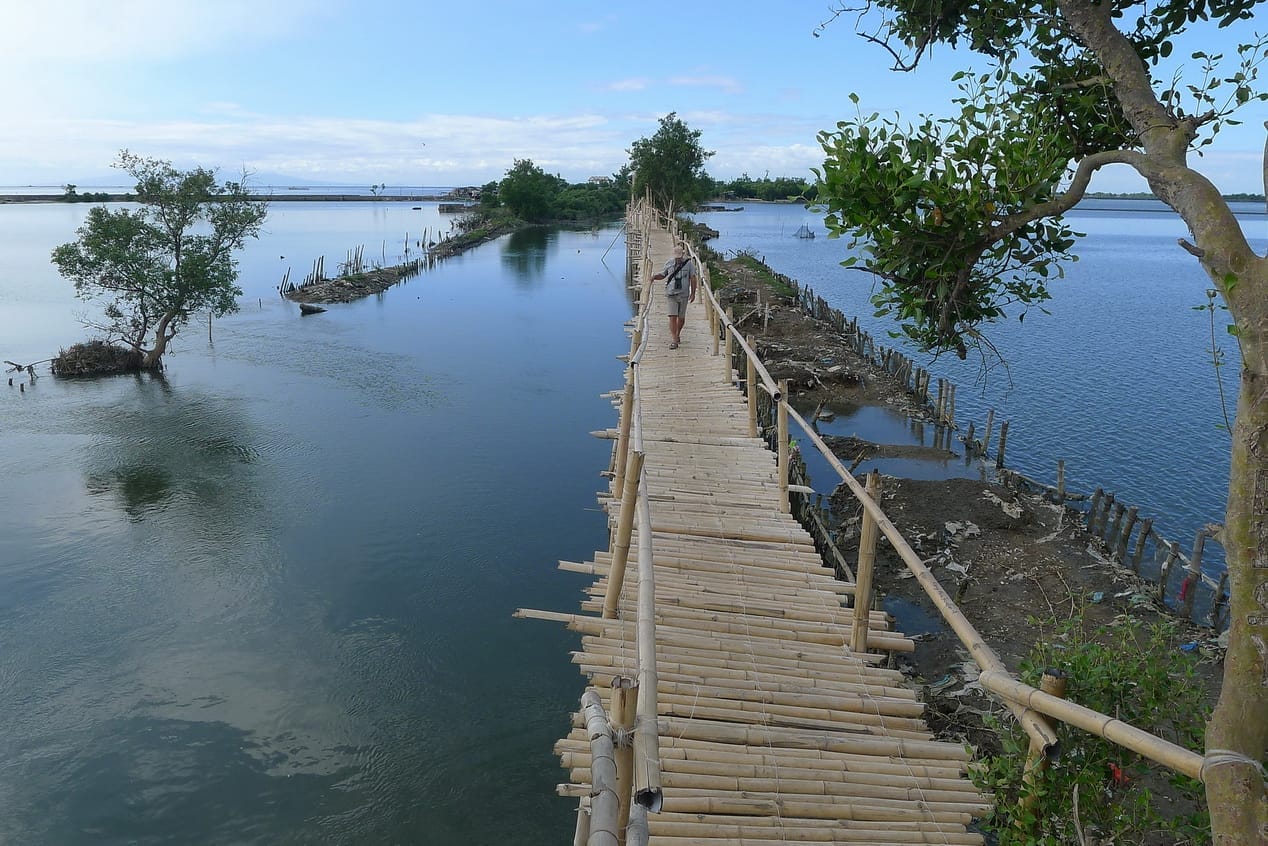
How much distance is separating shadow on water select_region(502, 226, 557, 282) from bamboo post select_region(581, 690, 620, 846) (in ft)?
111

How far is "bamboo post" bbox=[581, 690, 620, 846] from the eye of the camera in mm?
1941

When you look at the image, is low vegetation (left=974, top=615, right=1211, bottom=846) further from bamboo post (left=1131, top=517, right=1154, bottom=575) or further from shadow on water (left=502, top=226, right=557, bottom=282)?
shadow on water (left=502, top=226, right=557, bottom=282)

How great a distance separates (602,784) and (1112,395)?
62.0 feet

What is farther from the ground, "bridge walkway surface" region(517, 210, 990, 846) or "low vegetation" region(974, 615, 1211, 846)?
"low vegetation" region(974, 615, 1211, 846)

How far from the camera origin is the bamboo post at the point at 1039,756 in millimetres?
2410

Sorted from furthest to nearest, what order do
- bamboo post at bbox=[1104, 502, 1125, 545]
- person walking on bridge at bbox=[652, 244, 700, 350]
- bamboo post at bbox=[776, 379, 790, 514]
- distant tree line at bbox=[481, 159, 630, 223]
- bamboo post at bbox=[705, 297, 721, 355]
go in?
1. distant tree line at bbox=[481, 159, 630, 223]
2. bamboo post at bbox=[705, 297, 721, 355]
3. person walking on bridge at bbox=[652, 244, 700, 350]
4. bamboo post at bbox=[1104, 502, 1125, 545]
5. bamboo post at bbox=[776, 379, 790, 514]

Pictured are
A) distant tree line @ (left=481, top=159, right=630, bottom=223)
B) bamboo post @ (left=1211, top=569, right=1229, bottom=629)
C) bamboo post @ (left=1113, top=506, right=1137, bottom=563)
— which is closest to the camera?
bamboo post @ (left=1211, top=569, right=1229, bottom=629)

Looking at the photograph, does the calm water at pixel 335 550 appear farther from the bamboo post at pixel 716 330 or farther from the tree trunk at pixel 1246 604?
the tree trunk at pixel 1246 604

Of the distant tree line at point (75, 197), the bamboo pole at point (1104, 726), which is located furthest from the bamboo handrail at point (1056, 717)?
the distant tree line at point (75, 197)

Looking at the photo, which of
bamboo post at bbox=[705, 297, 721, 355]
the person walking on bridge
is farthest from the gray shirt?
bamboo post at bbox=[705, 297, 721, 355]

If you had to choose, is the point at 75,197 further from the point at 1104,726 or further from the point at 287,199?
the point at 1104,726

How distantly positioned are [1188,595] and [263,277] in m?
37.6

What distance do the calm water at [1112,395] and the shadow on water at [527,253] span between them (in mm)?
13409

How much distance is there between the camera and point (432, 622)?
32.1ft
